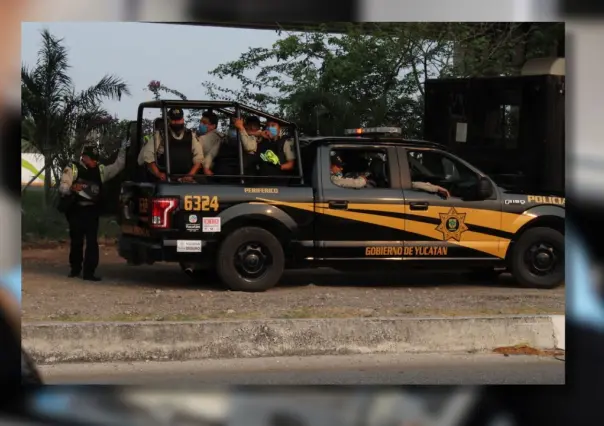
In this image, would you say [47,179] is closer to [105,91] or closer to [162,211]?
[105,91]

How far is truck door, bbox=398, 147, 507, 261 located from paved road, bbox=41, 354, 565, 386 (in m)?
0.84

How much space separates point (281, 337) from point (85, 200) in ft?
5.68

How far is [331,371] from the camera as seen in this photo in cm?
610

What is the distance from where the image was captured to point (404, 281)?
6.51 metres

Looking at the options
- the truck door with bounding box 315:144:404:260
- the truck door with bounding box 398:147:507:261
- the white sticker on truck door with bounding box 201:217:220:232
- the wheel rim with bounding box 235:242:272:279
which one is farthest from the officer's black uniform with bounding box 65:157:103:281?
the truck door with bounding box 398:147:507:261

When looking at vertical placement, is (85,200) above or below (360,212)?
above

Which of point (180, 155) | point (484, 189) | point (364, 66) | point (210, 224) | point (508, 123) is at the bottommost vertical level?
point (210, 224)

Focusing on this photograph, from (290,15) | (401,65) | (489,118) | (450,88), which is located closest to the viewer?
(290,15)

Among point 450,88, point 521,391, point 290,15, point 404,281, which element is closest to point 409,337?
point 404,281

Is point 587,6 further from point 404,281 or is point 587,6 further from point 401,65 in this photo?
point 404,281

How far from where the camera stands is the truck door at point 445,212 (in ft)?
21.8

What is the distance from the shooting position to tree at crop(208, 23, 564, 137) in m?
5.64

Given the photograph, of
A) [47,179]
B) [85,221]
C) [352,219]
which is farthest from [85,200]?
[352,219]

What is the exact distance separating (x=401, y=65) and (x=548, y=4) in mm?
1087
